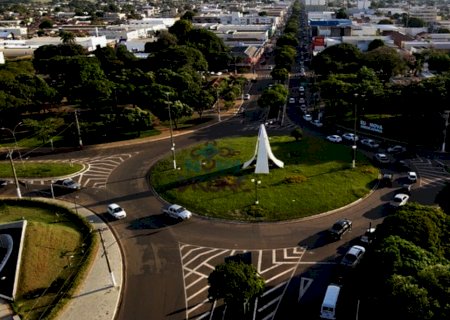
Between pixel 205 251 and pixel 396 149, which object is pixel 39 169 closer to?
pixel 205 251

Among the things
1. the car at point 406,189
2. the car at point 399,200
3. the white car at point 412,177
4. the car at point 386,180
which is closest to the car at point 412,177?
the white car at point 412,177

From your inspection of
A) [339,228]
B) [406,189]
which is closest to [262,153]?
[339,228]

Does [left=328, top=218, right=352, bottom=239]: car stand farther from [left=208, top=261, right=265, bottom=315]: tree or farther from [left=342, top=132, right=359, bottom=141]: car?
[left=342, top=132, right=359, bottom=141]: car

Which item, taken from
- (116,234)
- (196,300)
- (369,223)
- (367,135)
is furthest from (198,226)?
(367,135)

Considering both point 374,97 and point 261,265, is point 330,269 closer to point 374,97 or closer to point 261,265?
Answer: point 261,265

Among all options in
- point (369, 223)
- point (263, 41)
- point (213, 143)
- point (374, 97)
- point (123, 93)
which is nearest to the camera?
point (369, 223)

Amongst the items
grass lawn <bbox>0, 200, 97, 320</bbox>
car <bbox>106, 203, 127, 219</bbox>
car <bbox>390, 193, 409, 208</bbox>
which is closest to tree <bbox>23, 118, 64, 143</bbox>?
grass lawn <bbox>0, 200, 97, 320</bbox>
